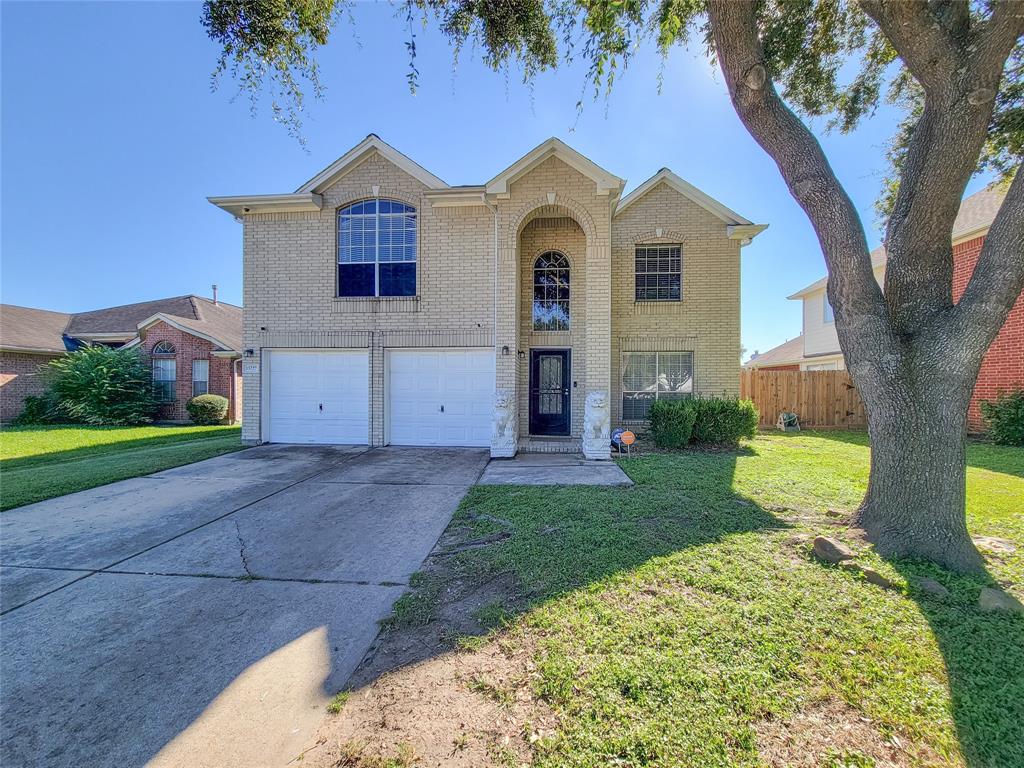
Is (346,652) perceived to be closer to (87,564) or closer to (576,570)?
(576,570)

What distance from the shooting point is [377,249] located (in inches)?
400

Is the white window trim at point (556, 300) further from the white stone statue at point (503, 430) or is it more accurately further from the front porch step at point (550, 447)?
the front porch step at point (550, 447)

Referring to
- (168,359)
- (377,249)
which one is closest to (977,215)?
(377,249)

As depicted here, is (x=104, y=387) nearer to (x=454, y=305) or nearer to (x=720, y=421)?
(x=454, y=305)

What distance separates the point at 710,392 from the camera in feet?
35.1

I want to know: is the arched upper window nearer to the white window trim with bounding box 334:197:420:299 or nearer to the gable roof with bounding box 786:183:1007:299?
the white window trim with bounding box 334:197:420:299

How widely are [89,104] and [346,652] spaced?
→ 568 inches

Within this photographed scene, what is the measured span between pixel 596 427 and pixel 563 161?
231 inches

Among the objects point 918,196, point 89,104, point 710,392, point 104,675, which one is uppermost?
point 89,104

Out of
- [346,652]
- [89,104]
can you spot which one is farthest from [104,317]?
[346,652]

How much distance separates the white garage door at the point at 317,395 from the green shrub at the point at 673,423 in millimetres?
7281

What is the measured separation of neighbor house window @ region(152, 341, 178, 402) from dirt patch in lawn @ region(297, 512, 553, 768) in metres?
19.3

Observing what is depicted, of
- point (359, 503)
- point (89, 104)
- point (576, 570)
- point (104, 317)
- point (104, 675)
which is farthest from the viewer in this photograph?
point (104, 317)

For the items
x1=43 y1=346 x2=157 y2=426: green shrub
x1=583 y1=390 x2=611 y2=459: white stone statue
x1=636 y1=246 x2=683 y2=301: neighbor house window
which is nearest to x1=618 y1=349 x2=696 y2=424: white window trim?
x1=636 y1=246 x2=683 y2=301: neighbor house window
